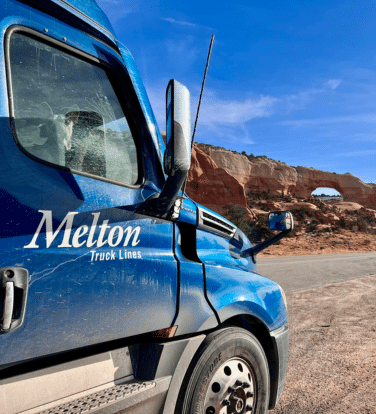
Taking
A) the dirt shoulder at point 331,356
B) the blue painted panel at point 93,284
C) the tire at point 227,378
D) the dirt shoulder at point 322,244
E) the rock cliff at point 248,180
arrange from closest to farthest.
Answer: the blue painted panel at point 93,284 → the tire at point 227,378 → the dirt shoulder at point 331,356 → the dirt shoulder at point 322,244 → the rock cliff at point 248,180

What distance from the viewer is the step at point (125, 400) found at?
1505 mm

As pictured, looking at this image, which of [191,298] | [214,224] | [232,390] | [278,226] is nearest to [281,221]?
[278,226]

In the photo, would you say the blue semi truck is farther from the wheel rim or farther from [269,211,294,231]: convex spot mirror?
[269,211,294,231]: convex spot mirror

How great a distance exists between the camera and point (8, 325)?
1.29 meters

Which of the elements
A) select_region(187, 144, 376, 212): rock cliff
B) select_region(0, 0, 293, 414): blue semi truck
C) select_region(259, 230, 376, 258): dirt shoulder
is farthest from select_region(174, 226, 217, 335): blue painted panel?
select_region(187, 144, 376, 212): rock cliff

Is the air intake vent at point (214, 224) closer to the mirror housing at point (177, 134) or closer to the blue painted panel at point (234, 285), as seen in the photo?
the blue painted panel at point (234, 285)

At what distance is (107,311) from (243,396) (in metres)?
1.11

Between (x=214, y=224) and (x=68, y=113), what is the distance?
111 centimetres

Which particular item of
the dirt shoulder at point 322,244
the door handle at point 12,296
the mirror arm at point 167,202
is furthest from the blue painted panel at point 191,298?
the dirt shoulder at point 322,244

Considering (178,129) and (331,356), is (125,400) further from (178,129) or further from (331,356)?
(331,356)

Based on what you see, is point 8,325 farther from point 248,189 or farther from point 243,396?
point 248,189

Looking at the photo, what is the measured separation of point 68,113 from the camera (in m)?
1.74

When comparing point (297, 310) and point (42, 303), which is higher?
point (42, 303)

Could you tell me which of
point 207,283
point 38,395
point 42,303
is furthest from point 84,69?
point 38,395
